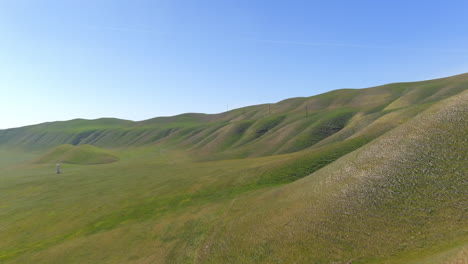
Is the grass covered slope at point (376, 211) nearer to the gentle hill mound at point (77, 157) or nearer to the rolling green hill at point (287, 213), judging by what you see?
the rolling green hill at point (287, 213)

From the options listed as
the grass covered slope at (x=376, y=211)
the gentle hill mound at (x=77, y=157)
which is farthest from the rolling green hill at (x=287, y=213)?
the gentle hill mound at (x=77, y=157)

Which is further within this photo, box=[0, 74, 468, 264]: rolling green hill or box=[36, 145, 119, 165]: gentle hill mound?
box=[36, 145, 119, 165]: gentle hill mound

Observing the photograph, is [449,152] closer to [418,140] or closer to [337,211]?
[418,140]

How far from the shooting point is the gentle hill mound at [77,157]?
107 m

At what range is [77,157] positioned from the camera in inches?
4380

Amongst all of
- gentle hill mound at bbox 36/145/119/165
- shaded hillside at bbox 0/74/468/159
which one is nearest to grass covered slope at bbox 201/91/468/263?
shaded hillside at bbox 0/74/468/159

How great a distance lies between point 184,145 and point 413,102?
116m

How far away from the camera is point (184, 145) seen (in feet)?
473

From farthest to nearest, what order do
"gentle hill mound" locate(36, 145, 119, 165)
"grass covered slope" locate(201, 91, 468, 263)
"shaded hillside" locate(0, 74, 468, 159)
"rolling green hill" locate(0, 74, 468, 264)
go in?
"gentle hill mound" locate(36, 145, 119, 165) < "shaded hillside" locate(0, 74, 468, 159) < "rolling green hill" locate(0, 74, 468, 264) < "grass covered slope" locate(201, 91, 468, 263)

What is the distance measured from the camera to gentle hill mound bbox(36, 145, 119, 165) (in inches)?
4230

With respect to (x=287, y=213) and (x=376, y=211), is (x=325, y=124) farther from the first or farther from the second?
(x=376, y=211)

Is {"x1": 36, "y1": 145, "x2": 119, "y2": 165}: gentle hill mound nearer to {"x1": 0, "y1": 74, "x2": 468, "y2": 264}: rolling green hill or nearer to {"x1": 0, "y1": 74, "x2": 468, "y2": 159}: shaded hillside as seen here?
{"x1": 0, "y1": 74, "x2": 468, "y2": 159}: shaded hillside

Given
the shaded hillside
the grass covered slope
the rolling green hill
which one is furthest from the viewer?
the shaded hillside

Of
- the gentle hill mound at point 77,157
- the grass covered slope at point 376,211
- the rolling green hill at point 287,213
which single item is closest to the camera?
the grass covered slope at point 376,211
